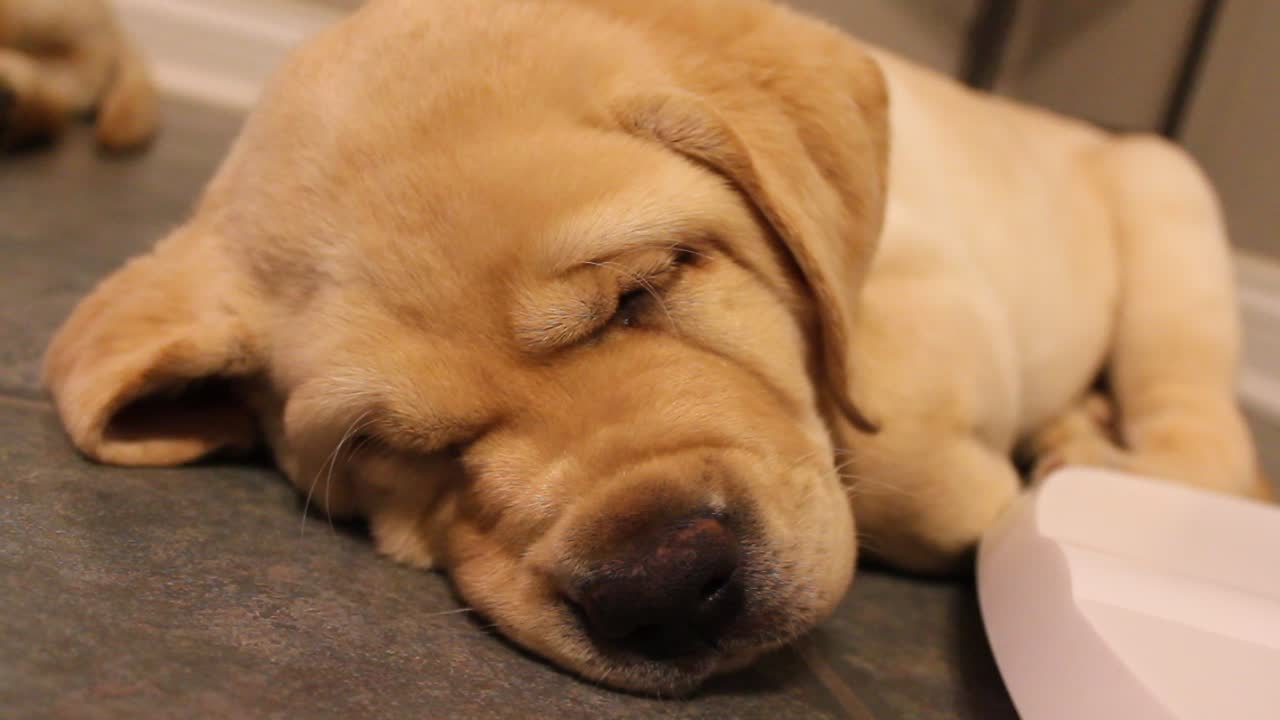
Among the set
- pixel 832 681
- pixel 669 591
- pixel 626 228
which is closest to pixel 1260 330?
pixel 832 681

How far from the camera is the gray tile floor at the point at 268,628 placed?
3.40 ft

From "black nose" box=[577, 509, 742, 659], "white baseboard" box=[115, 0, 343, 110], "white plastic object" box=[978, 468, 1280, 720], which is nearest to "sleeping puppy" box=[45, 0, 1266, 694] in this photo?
"black nose" box=[577, 509, 742, 659]

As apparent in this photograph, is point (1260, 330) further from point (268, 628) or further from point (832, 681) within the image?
point (268, 628)

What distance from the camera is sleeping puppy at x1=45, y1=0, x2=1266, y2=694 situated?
3.92ft

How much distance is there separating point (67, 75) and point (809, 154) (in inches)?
137

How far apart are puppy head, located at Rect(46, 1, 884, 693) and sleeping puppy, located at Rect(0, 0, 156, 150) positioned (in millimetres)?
2493

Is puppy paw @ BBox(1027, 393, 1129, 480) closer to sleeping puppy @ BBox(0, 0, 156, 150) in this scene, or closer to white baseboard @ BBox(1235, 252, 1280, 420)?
white baseboard @ BBox(1235, 252, 1280, 420)

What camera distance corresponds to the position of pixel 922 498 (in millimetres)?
1635

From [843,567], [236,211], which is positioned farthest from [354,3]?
[843,567]

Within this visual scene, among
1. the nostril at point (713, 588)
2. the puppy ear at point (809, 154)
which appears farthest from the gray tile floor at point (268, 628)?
the puppy ear at point (809, 154)

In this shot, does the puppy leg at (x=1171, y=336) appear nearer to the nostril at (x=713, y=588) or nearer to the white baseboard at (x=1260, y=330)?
the white baseboard at (x=1260, y=330)

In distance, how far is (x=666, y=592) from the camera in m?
1.08

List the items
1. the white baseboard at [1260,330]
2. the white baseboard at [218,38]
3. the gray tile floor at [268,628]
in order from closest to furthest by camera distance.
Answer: the gray tile floor at [268,628] < the white baseboard at [1260,330] < the white baseboard at [218,38]

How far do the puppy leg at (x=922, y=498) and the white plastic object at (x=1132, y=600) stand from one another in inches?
2.9
